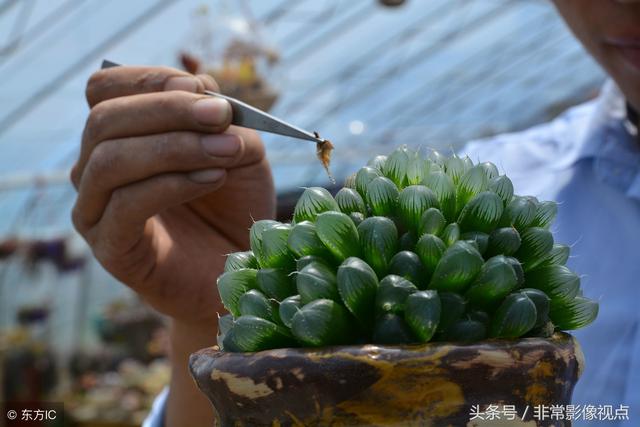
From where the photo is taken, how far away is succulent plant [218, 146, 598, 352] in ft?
2.21

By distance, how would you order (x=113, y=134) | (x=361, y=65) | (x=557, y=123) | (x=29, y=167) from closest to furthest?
(x=113, y=134) < (x=557, y=123) < (x=29, y=167) < (x=361, y=65)

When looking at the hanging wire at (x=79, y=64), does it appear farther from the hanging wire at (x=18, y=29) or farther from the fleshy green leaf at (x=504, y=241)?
the fleshy green leaf at (x=504, y=241)

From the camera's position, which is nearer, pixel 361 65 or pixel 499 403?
pixel 499 403

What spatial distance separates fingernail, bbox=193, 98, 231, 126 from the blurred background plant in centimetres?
197

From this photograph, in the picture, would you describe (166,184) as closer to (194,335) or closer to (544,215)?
(194,335)

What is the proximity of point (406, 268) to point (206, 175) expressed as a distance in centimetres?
55

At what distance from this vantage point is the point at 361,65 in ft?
41.0

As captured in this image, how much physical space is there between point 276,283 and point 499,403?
0.68 ft

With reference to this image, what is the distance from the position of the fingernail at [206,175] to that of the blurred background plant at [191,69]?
1931 millimetres

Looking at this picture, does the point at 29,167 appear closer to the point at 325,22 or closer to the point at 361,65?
the point at 325,22

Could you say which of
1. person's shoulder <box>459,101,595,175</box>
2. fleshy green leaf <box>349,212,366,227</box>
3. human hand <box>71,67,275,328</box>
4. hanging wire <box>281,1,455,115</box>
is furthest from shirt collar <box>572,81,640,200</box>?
hanging wire <box>281,1,455,115</box>

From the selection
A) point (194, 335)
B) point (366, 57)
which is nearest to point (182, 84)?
point (194, 335)

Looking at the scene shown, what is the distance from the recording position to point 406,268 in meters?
0.69

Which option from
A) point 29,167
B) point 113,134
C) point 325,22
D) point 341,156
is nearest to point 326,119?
point 341,156
